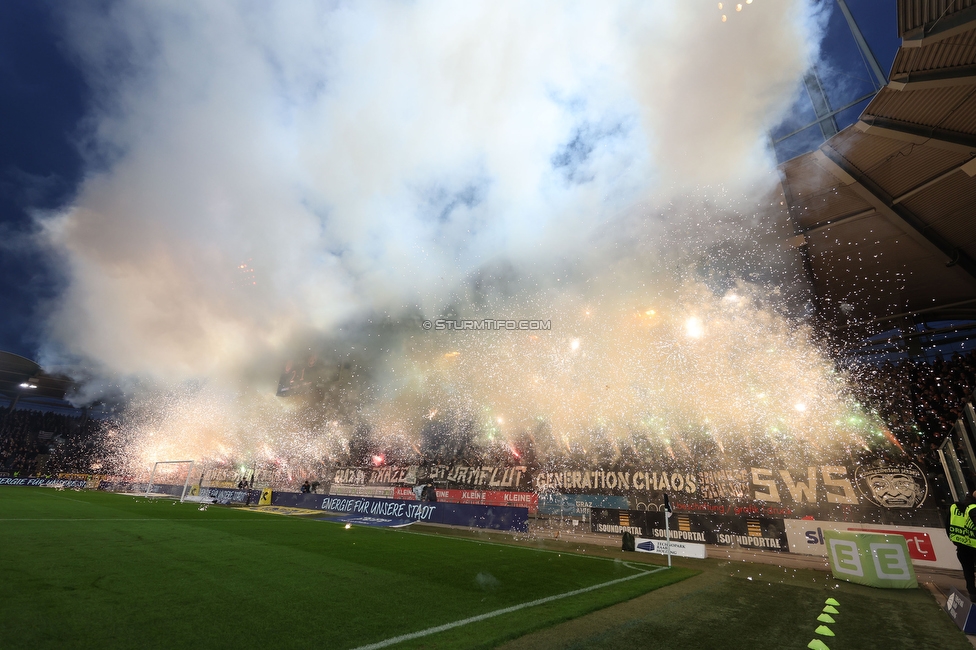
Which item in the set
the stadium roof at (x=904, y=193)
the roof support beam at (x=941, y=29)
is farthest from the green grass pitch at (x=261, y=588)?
the stadium roof at (x=904, y=193)

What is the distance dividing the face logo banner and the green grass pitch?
8.33 m

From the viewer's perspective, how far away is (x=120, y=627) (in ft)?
14.2

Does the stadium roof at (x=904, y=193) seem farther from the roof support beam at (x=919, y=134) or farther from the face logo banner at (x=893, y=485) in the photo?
the face logo banner at (x=893, y=485)

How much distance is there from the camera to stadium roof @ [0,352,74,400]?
47.6m

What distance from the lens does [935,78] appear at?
404 inches

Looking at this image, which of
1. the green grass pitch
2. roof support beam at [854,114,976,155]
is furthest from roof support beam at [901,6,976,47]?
the green grass pitch

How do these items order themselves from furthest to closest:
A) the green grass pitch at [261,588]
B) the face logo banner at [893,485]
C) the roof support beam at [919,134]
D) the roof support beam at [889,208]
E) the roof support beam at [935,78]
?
the roof support beam at [889,208], the face logo banner at [893,485], the roof support beam at [919,134], the roof support beam at [935,78], the green grass pitch at [261,588]

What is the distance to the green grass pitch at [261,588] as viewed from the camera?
444 centimetres

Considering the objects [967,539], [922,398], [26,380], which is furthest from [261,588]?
[26,380]

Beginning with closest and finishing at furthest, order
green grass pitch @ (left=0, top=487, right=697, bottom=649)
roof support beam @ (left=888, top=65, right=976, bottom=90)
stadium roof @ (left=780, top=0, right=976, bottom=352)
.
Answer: green grass pitch @ (left=0, top=487, right=697, bottom=649) → stadium roof @ (left=780, top=0, right=976, bottom=352) → roof support beam @ (left=888, top=65, right=976, bottom=90)

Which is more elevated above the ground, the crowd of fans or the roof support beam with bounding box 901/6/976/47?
the roof support beam with bounding box 901/6/976/47

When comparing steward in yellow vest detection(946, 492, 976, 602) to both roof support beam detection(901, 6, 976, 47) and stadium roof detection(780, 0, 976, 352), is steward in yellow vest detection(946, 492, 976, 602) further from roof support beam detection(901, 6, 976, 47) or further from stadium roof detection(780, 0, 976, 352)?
stadium roof detection(780, 0, 976, 352)

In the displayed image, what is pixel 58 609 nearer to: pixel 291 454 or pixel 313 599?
pixel 313 599

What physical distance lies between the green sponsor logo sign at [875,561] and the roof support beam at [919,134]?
39.3ft
